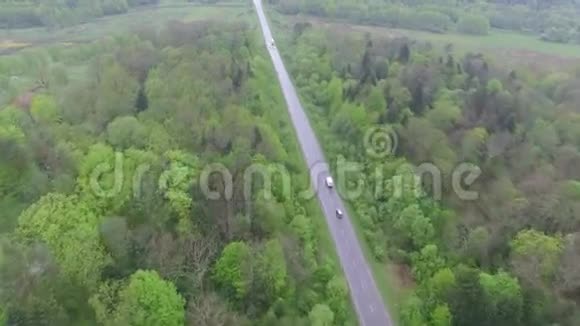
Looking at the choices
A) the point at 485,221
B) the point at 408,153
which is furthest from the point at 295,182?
the point at 485,221

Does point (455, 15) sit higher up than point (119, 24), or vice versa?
point (455, 15)

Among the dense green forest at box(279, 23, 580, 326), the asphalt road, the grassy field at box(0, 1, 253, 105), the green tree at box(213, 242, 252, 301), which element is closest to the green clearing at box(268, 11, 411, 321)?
the asphalt road

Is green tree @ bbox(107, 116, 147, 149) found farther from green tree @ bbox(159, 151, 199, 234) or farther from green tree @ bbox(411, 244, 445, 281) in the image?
green tree @ bbox(411, 244, 445, 281)

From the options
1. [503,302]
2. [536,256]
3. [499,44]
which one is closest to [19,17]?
[499,44]

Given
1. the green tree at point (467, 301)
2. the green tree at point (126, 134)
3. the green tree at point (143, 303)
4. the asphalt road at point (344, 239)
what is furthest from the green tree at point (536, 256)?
the green tree at point (126, 134)

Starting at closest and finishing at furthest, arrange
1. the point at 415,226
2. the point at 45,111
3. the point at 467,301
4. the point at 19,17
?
1. the point at 467,301
2. the point at 415,226
3. the point at 45,111
4. the point at 19,17

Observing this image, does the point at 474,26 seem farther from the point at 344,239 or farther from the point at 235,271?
the point at 235,271

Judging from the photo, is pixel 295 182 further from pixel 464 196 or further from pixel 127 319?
pixel 127 319
